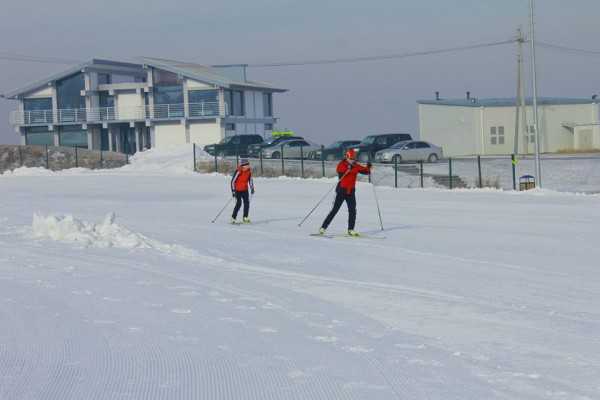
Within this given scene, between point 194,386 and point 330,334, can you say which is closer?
point 194,386

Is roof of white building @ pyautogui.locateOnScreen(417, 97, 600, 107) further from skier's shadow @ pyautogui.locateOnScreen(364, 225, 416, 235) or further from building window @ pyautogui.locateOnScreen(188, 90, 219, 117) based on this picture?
skier's shadow @ pyautogui.locateOnScreen(364, 225, 416, 235)

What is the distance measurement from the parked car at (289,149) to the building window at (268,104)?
17340mm

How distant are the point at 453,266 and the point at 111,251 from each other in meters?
5.34

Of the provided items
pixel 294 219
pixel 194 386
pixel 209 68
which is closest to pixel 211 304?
pixel 194 386

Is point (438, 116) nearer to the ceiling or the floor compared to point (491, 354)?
nearer to the ceiling

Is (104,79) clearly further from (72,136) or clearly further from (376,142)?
(376,142)

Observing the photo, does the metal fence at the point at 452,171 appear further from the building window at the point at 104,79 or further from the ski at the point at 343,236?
the building window at the point at 104,79

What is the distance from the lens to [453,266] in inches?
510

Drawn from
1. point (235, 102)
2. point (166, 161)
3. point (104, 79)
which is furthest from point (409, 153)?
point (104, 79)

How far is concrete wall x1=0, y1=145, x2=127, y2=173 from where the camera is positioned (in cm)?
4922

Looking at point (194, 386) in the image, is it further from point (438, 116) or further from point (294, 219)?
point (438, 116)

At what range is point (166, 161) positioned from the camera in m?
47.6

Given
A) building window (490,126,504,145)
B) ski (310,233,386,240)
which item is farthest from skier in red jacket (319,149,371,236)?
building window (490,126,504,145)

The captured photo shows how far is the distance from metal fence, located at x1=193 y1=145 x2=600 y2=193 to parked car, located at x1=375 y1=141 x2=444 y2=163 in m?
2.06
